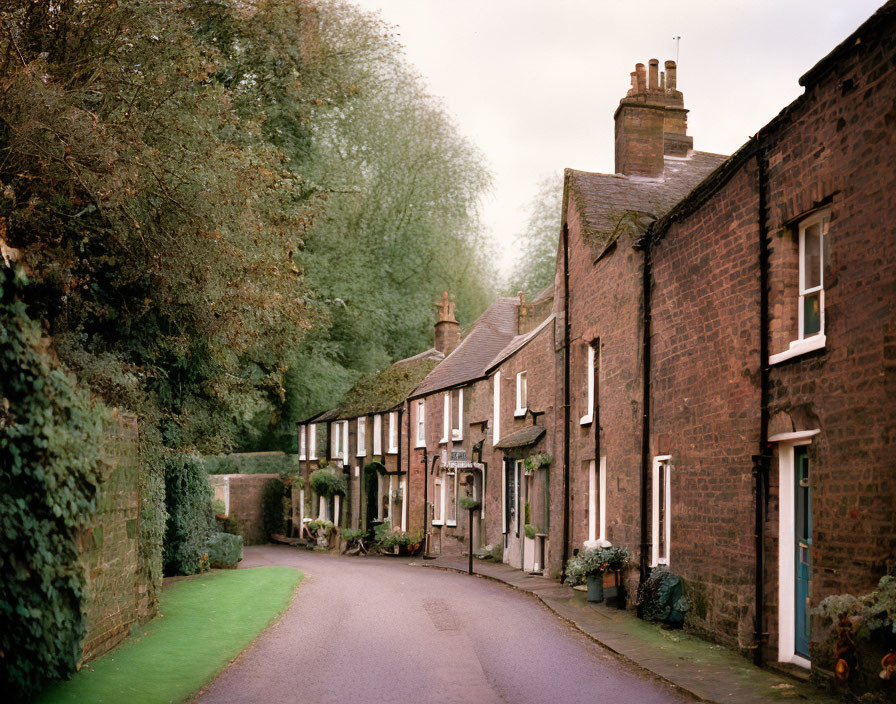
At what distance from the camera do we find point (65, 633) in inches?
302

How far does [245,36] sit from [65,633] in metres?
17.7

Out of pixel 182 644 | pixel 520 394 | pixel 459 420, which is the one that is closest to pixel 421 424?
pixel 459 420

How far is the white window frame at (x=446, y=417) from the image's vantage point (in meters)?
→ 29.9

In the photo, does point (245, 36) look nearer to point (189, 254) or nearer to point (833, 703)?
point (189, 254)

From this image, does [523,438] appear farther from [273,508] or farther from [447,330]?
[273,508]

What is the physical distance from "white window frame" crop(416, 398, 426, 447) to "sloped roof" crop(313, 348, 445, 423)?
1.60 meters

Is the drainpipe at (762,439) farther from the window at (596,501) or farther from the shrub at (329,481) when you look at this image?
the shrub at (329,481)

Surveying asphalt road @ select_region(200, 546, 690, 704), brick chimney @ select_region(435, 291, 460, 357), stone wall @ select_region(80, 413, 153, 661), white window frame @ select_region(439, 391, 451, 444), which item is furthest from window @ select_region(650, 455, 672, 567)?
brick chimney @ select_region(435, 291, 460, 357)

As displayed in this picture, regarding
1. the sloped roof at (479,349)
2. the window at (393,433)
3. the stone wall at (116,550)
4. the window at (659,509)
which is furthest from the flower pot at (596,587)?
the window at (393,433)

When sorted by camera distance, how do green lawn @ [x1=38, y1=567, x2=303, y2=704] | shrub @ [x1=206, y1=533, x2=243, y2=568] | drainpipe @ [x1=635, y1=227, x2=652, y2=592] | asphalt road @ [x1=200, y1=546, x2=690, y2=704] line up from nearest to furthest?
1. green lawn @ [x1=38, y1=567, x2=303, y2=704]
2. asphalt road @ [x1=200, y1=546, x2=690, y2=704]
3. drainpipe @ [x1=635, y1=227, x2=652, y2=592]
4. shrub @ [x1=206, y1=533, x2=243, y2=568]

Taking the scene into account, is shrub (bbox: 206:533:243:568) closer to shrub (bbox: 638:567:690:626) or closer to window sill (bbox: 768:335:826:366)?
shrub (bbox: 638:567:690:626)

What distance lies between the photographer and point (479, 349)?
3120 cm

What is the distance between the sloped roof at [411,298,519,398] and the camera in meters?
30.1

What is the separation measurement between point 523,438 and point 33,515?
15267mm
